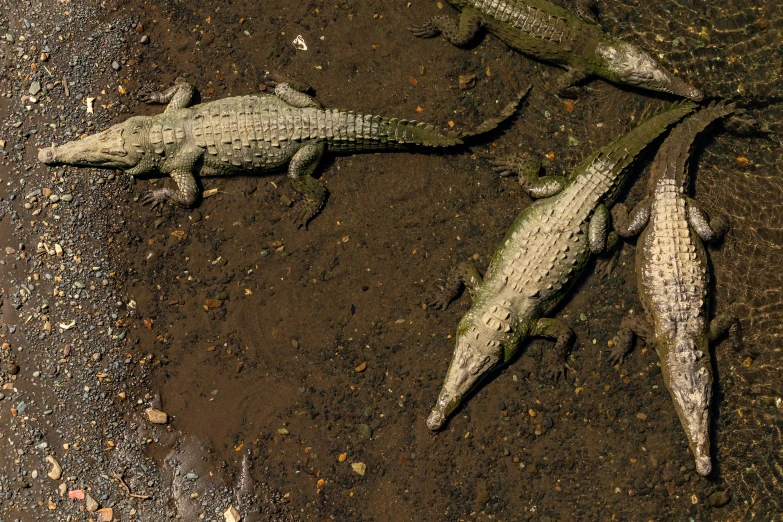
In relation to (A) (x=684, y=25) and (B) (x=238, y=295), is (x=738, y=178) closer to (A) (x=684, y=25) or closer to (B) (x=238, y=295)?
(A) (x=684, y=25)

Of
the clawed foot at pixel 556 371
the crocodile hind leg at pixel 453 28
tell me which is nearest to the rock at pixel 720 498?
the clawed foot at pixel 556 371

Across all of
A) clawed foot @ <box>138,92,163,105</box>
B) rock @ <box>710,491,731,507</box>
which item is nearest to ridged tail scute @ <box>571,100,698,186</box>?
rock @ <box>710,491,731,507</box>

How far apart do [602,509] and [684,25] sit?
5647 mm

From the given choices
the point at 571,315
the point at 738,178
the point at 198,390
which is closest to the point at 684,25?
the point at 738,178

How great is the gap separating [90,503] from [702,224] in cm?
732

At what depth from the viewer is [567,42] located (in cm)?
646

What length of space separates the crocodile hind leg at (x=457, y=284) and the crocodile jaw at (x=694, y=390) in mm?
2225

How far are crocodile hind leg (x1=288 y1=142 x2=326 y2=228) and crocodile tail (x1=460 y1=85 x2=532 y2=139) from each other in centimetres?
166

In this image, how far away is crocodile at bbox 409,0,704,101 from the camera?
6461 millimetres

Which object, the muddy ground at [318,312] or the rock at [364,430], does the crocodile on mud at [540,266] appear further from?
the rock at [364,430]

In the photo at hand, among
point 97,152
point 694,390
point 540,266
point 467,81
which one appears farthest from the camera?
point 467,81

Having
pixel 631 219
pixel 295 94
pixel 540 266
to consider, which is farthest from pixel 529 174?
pixel 295 94

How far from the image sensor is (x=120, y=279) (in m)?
6.54

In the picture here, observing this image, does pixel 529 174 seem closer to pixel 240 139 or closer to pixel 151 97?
pixel 240 139
